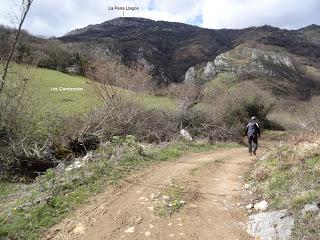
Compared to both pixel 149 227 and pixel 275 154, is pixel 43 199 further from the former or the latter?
pixel 275 154

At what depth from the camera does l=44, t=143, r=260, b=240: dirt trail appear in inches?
326

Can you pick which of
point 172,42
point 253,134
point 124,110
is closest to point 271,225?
point 253,134

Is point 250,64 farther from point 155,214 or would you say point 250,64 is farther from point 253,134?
point 155,214

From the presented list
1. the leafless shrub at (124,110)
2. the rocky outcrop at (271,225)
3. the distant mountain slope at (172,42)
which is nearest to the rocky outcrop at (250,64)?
the distant mountain slope at (172,42)

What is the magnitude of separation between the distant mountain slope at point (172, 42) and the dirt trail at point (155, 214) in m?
92.3

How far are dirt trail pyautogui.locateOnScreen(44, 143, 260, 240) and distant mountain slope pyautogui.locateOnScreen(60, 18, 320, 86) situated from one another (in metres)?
92.3

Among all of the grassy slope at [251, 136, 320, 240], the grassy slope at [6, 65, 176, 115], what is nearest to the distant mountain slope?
the grassy slope at [6, 65, 176, 115]

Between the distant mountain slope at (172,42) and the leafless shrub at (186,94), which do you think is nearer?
the leafless shrub at (186,94)

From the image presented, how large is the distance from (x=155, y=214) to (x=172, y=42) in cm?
15340

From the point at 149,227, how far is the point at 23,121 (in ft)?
34.2

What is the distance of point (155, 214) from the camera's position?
916cm

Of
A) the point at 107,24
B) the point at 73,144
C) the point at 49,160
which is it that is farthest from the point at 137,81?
the point at 107,24

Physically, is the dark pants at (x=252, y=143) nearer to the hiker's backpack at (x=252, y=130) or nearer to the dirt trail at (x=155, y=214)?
the hiker's backpack at (x=252, y=130)

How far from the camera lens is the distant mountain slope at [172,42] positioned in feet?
402
